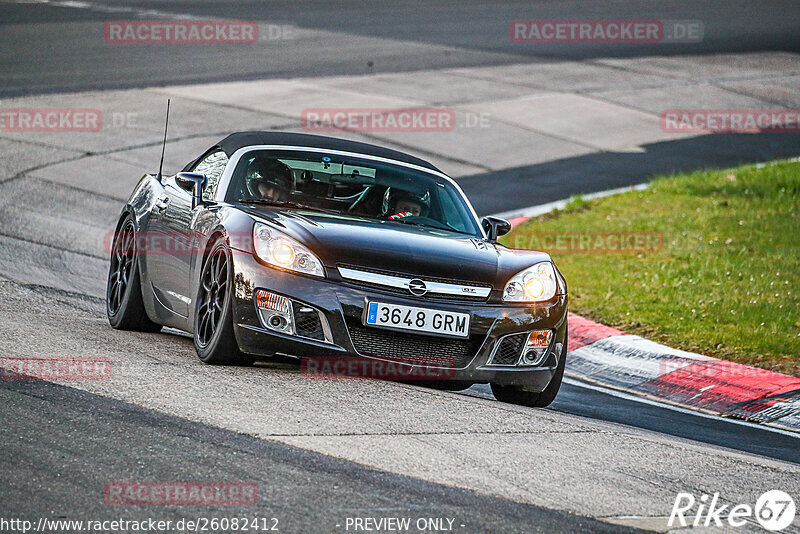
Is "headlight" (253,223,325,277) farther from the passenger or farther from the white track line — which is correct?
the white track line

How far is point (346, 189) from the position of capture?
299 inches

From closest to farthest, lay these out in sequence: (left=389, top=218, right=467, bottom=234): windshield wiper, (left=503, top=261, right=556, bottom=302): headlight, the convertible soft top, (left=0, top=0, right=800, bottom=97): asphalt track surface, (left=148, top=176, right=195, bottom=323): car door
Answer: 1. (left=503, top=261, right=556, bottom=302): headlight
2. (left=148, top=176, right=195, bottom=323): car door
3. (left=389, top=218, right=467, bottom=234): windshield wiper
4. the convertible soft top
5. (left=0, top=0, right=800, bottom=97): asphalt track surface

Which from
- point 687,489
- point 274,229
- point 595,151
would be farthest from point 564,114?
point 687,489

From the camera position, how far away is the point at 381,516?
437 cm

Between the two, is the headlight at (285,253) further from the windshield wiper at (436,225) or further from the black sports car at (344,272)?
the windshield wiper at (436,225)

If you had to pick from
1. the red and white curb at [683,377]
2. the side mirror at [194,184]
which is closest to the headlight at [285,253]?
the side mirror at [194,184]

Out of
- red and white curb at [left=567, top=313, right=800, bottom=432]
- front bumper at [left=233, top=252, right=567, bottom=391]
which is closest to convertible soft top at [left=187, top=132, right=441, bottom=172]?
front bumper at [left=233, top=252, right=567, bottom=391]

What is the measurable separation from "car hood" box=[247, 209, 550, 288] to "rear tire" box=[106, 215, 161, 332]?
156 cm

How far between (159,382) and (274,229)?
3.42ft

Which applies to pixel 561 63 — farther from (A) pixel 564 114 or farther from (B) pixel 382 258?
(B) pixel 382 258

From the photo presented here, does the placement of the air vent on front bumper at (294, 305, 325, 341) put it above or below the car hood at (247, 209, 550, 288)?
below

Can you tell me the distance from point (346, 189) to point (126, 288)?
1698 mm

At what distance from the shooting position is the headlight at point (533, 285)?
6.71 m

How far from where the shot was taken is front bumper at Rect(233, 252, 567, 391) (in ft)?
20.7
